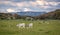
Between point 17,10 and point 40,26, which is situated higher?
point 17,10

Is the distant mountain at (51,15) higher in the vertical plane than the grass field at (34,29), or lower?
higher

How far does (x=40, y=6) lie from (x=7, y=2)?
1.66ft

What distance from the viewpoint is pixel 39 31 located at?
5.91ft

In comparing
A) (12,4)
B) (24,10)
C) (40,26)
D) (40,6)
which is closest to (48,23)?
(40,26)

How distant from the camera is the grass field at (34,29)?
180cm

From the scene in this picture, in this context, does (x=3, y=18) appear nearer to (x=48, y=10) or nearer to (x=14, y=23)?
(x=14, y=23)

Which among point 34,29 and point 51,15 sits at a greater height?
point 51,15

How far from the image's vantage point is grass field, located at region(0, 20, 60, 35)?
70.9 inches

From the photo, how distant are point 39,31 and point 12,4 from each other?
1.90 feet

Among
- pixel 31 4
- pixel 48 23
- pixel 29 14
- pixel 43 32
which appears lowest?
pixel 43 32

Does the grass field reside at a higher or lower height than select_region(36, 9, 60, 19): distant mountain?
lower

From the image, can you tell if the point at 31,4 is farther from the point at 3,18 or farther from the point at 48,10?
the point at 3,18

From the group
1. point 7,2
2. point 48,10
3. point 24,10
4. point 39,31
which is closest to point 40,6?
point 48,10

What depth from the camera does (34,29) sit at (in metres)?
1.81
